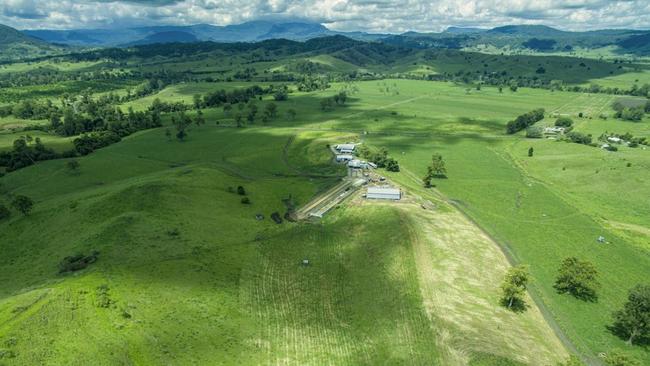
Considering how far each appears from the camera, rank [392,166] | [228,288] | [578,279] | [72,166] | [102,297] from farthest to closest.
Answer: [72,166], [392,166], [578,279], [228,288], [102,297]

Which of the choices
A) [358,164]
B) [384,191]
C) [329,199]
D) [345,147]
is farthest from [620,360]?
[345,147]

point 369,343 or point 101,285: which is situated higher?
point 101,285

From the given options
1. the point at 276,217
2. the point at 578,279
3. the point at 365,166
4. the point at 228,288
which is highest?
the point at 365,166

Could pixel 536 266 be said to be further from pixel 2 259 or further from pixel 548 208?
pixel 2 259

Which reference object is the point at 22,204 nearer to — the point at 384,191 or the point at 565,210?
the point at 384,191

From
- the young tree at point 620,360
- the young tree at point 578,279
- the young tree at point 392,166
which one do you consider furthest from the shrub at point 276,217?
the young tree at point 620,360

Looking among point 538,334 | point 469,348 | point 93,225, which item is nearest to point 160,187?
point 93,225
